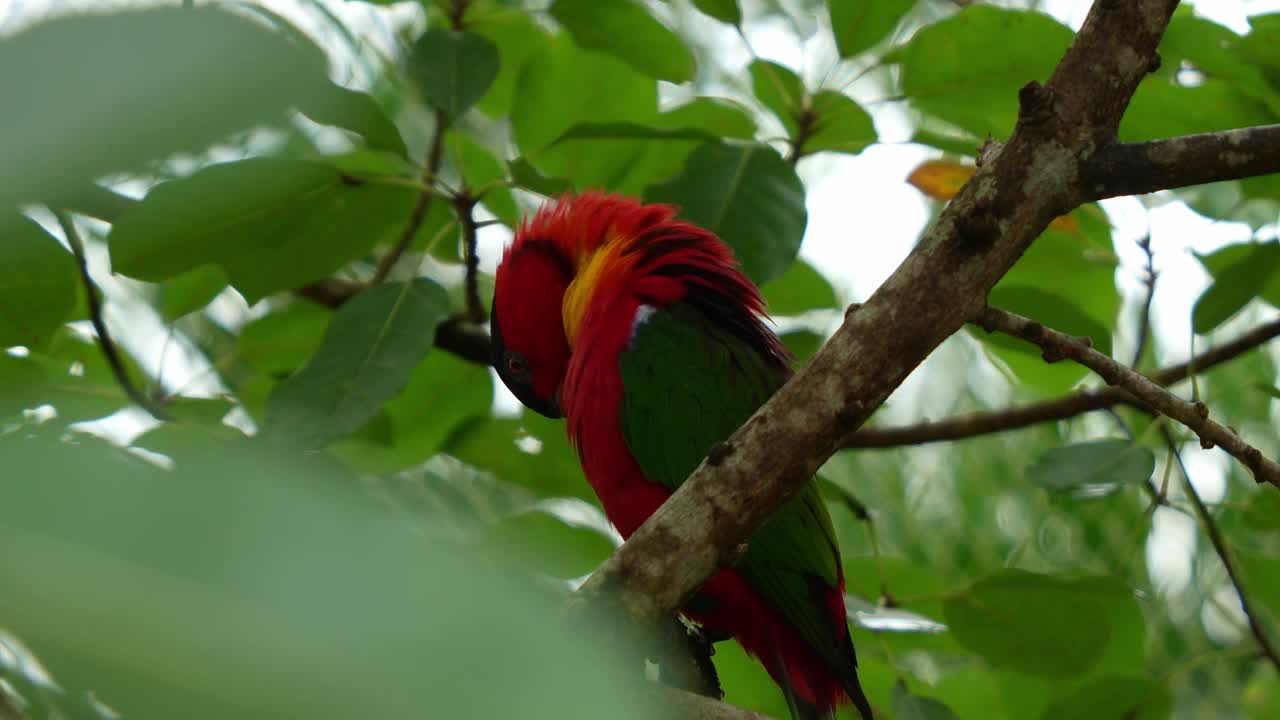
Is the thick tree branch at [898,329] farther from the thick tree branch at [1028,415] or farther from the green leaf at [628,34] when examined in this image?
the thick tree branch at [1028,415]

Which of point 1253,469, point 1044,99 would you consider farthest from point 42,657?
point 1253,469

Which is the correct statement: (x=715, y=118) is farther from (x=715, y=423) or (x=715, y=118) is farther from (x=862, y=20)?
(x=715, y=423)

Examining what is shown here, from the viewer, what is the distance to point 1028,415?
113 inches

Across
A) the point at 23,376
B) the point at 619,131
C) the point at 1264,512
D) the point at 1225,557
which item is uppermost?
the point at 619,131

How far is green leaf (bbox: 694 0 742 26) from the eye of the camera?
2504 mm

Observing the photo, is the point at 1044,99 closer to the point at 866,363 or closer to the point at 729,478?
the point at 866,363

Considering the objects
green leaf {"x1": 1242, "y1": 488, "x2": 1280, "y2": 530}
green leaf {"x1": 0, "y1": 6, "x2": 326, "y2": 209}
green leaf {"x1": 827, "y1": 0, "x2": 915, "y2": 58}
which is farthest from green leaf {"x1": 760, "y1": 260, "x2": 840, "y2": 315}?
green leaf {"x1": 0, "y1": 6, "x2": 326, "y2": 209}

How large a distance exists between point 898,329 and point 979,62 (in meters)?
1.18

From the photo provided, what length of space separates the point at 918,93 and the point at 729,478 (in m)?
1.36

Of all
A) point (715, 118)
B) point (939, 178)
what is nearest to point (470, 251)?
point (715, 118)

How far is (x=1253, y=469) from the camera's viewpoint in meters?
1.62

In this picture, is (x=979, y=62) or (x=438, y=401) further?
(x=438, y=401)

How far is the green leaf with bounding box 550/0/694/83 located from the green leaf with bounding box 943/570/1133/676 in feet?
4.01

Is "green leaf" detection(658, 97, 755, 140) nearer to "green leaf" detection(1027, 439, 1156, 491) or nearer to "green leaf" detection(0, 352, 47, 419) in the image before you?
"green leaf" detection(1027, 439, 1156, 491)
